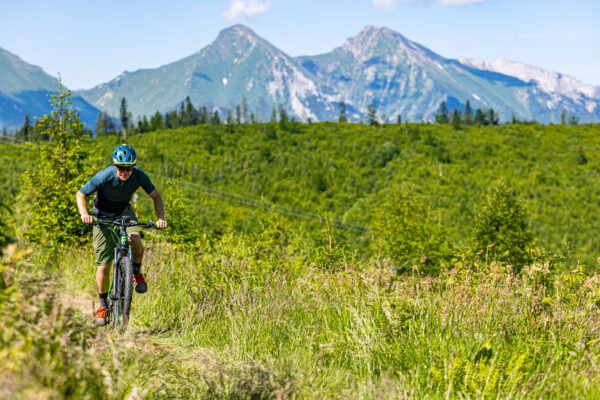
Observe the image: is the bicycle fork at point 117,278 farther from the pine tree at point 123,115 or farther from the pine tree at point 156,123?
the pine tree at point 156,123

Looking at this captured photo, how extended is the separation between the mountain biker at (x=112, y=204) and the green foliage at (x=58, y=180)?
541 cm

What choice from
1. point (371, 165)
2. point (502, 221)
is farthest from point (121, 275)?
point (371, 165)

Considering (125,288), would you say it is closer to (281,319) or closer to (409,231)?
(281,319)

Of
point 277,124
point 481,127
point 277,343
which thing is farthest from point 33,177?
point 481,127

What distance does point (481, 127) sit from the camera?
554ft

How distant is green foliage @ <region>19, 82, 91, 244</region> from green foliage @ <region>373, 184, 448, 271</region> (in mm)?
23077

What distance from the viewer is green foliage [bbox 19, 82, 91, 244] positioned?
1035 cm

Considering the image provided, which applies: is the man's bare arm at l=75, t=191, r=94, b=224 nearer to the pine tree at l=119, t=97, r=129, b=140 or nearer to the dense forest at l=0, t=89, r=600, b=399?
the dense forest at l=0, t=89, r=600, b=399

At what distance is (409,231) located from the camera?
44312 millimetres

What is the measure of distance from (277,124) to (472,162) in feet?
247

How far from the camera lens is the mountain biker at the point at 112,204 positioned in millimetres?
5246

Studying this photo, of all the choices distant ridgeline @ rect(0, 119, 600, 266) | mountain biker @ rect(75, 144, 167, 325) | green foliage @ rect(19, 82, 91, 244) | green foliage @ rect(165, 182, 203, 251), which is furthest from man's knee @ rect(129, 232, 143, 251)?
distant ridgeline @ rect(0, 119, 600, 266)

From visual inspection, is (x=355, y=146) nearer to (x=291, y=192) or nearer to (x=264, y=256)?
(x=291, y=192)

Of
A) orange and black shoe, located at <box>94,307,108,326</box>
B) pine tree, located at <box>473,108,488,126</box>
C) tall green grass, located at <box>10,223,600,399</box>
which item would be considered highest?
pine tree, located at <box>473,108,488,126</box>
